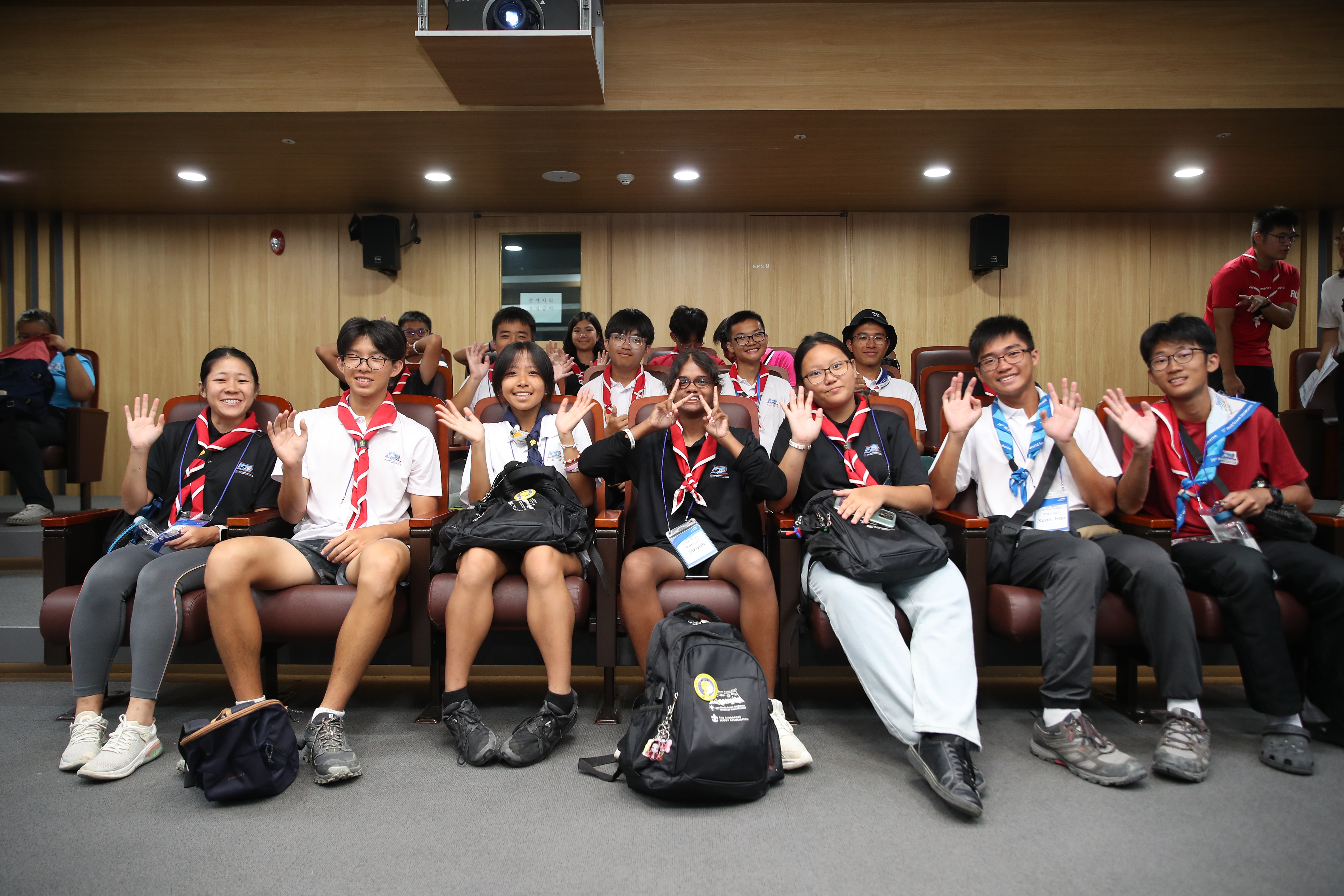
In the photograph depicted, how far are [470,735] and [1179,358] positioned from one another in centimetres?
245

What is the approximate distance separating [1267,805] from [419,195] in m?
5.99

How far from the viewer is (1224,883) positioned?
1496 mm

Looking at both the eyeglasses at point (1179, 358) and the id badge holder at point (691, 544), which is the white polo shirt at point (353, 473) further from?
the eyeglasses at point (1179, 358)

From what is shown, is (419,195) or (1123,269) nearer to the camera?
(419,195)

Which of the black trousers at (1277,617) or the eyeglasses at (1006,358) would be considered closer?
the black trousers at (1277,617)

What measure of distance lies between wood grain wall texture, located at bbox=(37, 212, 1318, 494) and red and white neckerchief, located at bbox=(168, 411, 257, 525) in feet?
13.0

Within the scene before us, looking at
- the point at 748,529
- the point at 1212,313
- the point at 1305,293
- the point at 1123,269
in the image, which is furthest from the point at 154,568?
the point at 1305,293

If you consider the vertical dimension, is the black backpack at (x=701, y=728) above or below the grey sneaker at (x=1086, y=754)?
above

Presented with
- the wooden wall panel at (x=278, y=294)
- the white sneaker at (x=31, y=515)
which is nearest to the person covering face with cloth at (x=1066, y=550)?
the white sneaker at (x=31, y=515)

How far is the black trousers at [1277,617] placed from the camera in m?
2.07

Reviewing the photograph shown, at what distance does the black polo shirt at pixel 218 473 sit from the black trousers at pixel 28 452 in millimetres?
2316

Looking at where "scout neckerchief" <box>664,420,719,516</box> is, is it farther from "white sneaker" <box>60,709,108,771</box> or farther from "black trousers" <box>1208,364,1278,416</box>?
"black trousers" <box>1208,364,1278,416</box>

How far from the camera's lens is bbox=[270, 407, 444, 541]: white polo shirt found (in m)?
2.48

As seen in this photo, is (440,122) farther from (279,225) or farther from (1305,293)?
(1305,293)
